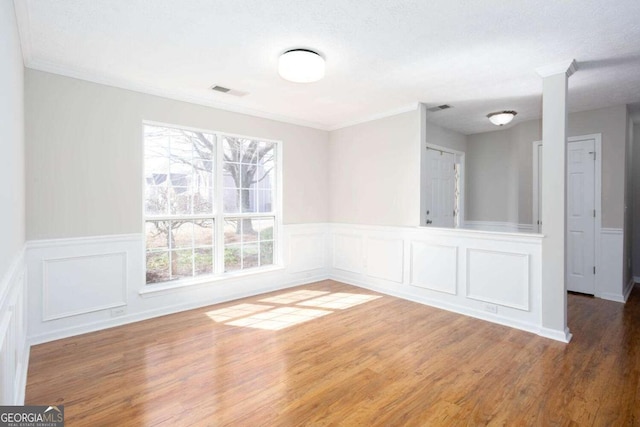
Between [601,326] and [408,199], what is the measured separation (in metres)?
2.43

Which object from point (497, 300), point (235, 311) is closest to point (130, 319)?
point (235, 311)

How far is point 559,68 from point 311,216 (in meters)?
3.55

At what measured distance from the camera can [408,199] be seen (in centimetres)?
441

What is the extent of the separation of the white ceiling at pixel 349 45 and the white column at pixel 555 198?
26 cm

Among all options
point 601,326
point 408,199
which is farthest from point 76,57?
point 601,326

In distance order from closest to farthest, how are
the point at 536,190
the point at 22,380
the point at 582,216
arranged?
the point at 22,380, the point at 582,216, the point at 536,190

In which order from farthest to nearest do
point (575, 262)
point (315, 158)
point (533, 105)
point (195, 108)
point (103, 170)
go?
point (315, 158)
point (575, 262)
point (533, 105)
point (195, 108)
point (103, 170)

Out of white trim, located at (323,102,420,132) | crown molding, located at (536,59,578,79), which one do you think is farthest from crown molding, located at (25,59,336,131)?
crown molding, located at (536,59,578,79)

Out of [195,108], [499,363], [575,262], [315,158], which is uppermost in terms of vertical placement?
[195,108]

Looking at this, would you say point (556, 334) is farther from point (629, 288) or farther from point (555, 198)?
point (629, 288)

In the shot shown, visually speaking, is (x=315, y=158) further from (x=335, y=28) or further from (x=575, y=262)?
(x=575, y=262)

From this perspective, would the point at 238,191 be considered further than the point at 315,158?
No

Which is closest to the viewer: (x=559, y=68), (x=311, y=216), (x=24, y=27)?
(x=24, y=27)

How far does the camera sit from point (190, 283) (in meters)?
3.94
